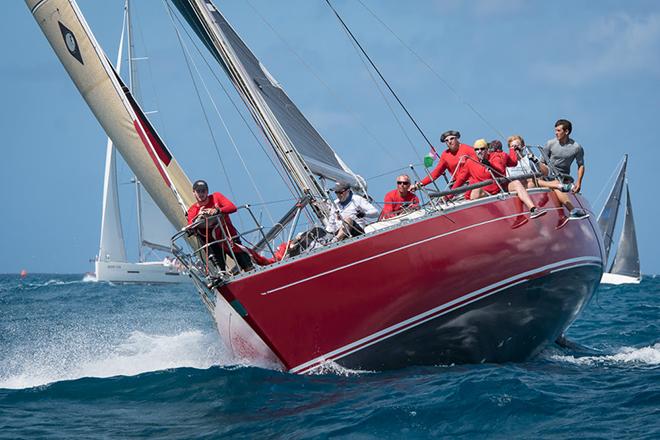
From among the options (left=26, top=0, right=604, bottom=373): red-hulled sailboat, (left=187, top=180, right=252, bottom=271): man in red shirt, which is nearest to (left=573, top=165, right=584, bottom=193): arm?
(left=26, top=0, right=604, bottom=373): red-hulled sailboat

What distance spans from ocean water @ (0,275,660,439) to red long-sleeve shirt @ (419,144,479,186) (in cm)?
206

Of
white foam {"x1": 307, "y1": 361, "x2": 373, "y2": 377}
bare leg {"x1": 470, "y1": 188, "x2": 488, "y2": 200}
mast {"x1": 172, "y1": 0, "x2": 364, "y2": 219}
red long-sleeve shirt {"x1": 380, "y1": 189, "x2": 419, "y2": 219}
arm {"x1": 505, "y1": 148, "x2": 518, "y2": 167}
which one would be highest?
mast {"x1": 172, "y1": 0, "x2": 364, "y2": 219}

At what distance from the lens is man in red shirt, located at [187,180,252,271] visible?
7.88 meters

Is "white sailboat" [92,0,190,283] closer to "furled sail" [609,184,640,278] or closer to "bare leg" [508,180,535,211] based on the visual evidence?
"furled sail" [609,184,640,278]

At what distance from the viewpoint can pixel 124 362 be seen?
9.59m

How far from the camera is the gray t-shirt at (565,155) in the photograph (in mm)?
9539

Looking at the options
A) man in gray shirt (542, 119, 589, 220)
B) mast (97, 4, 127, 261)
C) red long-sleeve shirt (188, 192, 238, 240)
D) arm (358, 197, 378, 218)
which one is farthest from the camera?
mast (97, 4, 127, 261)

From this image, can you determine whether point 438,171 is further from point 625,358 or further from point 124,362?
point 124,362

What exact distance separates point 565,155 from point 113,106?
5.25 meters

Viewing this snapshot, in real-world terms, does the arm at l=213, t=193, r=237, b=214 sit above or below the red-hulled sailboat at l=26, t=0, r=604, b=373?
above

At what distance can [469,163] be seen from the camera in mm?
8695

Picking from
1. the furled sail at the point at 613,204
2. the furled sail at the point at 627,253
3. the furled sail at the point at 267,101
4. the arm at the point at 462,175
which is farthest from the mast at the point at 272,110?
the furled sail at the point at 627,253

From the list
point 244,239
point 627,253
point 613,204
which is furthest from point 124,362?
point 627,253

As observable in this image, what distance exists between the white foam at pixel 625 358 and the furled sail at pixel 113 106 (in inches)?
186
